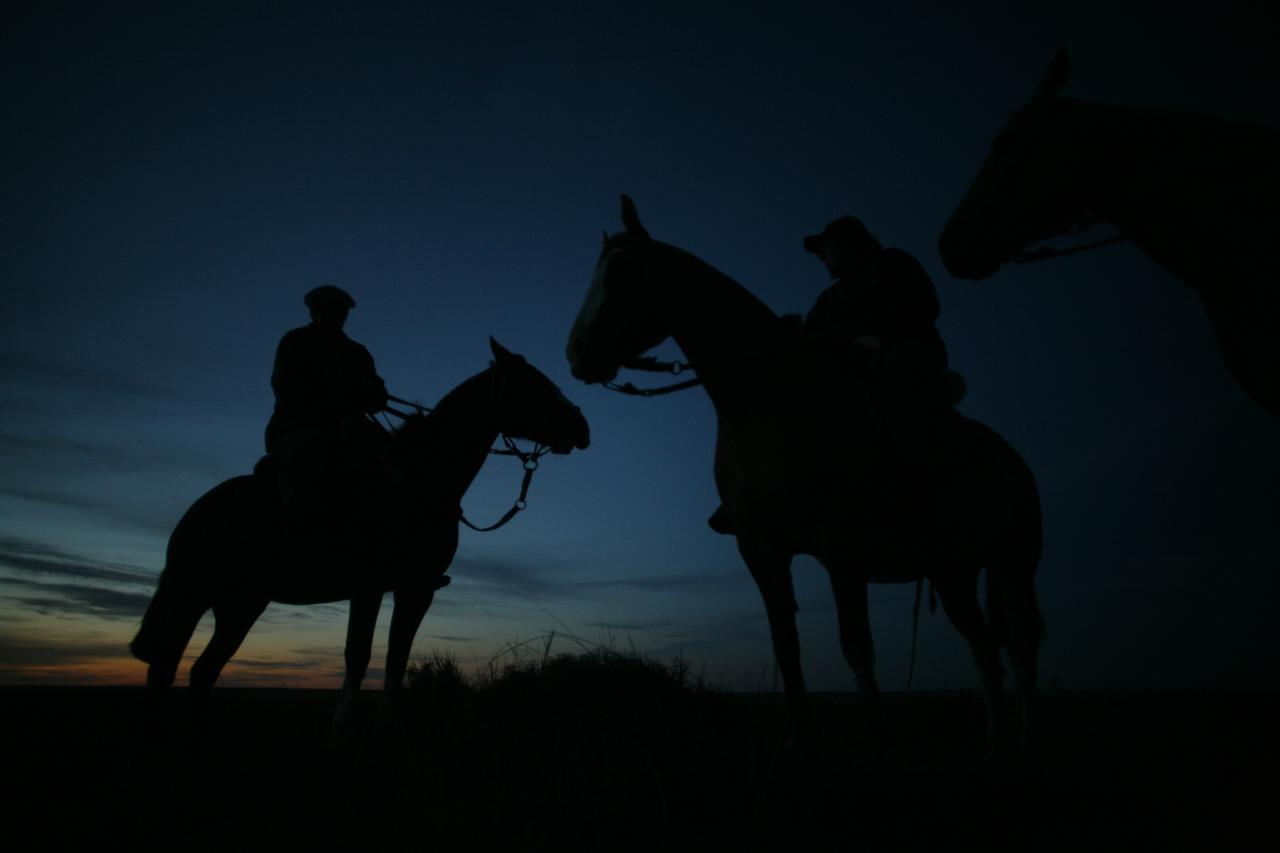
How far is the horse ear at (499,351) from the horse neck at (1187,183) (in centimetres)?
539

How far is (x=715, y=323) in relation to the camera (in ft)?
14.9

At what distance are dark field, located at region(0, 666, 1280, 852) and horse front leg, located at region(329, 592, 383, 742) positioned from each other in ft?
0.84

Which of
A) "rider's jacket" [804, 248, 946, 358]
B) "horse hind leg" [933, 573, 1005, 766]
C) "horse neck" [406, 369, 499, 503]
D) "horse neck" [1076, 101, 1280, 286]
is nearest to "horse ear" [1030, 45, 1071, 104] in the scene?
"horse neck" [1076, 101, 1280, 286]

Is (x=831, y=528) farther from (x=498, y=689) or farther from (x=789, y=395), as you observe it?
(x=498, y=689)

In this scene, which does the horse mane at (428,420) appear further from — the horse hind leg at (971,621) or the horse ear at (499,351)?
the horse hind leg at (971,621)

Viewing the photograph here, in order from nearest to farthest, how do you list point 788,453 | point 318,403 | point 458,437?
point 788,453, point 318,403, point 458,437

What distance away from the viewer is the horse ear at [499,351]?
23.6ft

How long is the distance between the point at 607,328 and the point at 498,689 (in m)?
3.19

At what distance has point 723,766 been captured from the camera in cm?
311

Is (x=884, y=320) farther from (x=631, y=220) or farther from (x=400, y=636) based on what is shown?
(x=400, y=636)

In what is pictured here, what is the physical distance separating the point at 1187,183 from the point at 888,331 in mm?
2163

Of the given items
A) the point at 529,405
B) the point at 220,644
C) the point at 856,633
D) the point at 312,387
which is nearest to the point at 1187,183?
the point at 856,633

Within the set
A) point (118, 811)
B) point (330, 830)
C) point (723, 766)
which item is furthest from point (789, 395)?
point (118, 811)

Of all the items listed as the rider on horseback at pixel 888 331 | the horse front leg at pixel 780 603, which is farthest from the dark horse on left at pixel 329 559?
the rider on horseback at pixel 888 331
